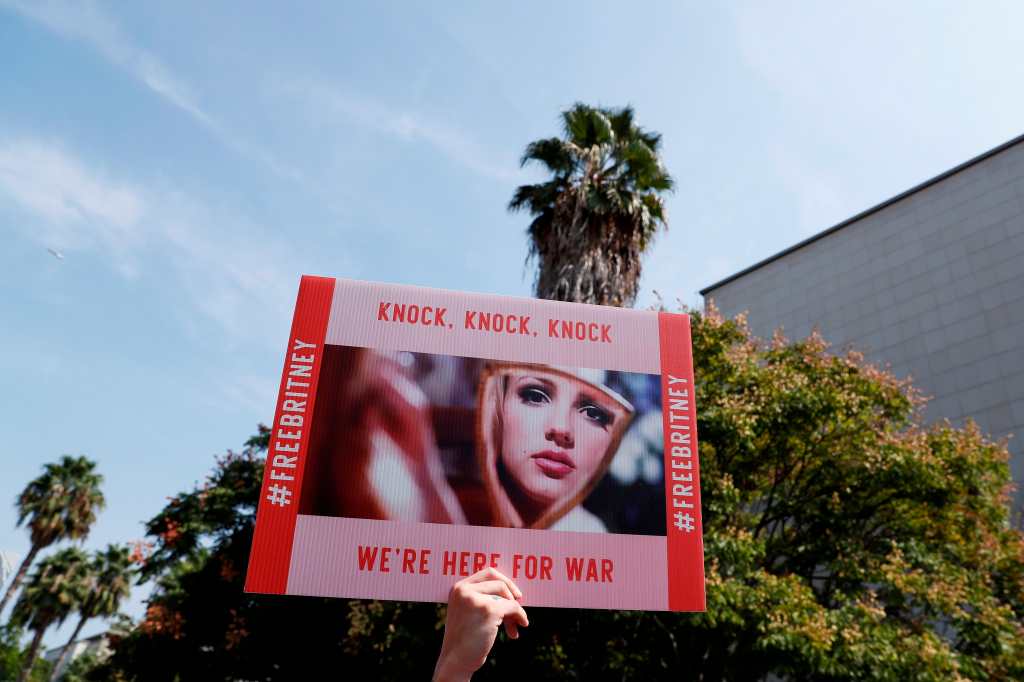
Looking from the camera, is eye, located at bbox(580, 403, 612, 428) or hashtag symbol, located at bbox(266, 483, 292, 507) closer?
hashtag symbol, located at bbox(266, 483, 292, 507)

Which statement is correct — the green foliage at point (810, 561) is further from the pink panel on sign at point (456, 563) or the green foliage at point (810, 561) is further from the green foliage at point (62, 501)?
the green foliage at point (62, 501)

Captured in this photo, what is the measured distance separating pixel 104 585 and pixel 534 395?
43.5 metres

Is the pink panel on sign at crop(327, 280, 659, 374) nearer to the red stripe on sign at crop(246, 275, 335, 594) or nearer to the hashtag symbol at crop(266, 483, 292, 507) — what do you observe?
the red stripe on sign at crop(246, 275, 335, 594)

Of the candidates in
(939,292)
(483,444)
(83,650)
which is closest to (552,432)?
(483,444)

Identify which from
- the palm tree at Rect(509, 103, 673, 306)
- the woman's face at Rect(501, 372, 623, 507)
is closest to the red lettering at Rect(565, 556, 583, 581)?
the woman's face at Rect(501, 372, 623, 507)

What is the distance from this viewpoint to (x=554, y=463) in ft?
12.0

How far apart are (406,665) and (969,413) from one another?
1729 cm

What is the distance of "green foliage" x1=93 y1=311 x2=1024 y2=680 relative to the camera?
953 centimetres

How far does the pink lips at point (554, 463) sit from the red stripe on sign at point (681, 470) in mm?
552

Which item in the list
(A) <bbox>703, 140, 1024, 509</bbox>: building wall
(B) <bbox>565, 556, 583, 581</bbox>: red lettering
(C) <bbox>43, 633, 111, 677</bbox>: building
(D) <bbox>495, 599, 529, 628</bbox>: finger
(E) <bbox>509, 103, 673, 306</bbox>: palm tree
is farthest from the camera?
(C) <bbox>43, 633, 111, 677</bbox>: building

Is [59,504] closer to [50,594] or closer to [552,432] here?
[50,594]

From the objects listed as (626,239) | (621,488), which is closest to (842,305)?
(626,239)

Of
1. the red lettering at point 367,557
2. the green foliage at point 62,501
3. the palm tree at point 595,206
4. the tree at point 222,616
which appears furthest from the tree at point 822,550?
the green foliage at point 62,501

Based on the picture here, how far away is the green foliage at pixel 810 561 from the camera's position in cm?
953
